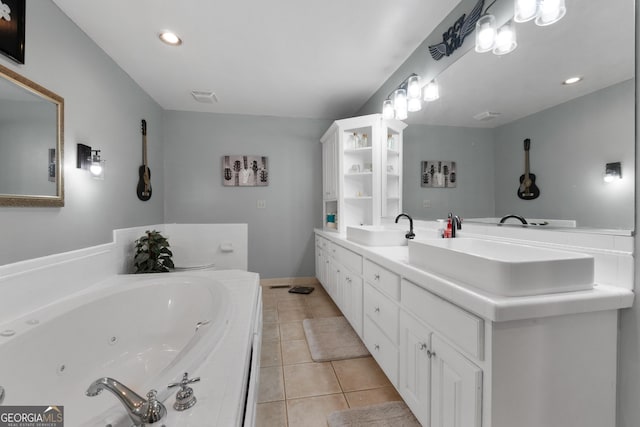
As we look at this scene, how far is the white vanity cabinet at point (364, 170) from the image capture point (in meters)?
2.58

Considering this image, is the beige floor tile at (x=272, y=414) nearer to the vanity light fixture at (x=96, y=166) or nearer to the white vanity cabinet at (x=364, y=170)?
the white vanity cabinet at (x=364, y=170)

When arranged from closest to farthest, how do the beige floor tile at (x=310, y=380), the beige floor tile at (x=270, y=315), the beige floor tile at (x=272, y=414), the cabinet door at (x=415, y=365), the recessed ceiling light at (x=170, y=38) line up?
the cabinet door at (x=415, y=365) < the beige floor tile at (x=272, y=414) < the beige floor tile at (x=310, y=380) < the recessed ceiling light at (x=170, y=38) < the beige floor tile at (x=270, y=315)

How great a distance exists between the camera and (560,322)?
85cm

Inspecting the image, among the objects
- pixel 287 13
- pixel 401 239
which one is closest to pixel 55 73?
pixel 287 13

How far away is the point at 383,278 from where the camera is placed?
1553mm

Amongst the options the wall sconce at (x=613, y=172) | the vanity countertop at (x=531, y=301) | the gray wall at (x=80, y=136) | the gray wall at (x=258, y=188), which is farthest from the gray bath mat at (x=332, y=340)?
the gray wall at (x=80, y=136)

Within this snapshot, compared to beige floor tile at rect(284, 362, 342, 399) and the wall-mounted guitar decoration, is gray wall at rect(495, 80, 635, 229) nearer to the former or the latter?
beige floor tile at rect(284, 362, 342, 399)

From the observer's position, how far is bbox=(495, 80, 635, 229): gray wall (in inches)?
35.9

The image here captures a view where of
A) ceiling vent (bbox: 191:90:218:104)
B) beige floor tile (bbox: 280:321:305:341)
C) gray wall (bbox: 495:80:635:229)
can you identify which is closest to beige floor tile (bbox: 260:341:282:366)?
beige floor tile (bbox: 280:321:305:341)

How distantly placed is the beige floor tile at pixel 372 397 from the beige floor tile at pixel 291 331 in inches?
29.7

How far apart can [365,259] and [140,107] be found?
111 inches

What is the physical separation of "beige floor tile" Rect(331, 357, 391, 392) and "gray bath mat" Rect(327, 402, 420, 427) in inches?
7.4

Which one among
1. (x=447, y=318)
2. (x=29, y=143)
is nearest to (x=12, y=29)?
(x=29, y=143)

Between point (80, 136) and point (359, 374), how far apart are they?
2498 millimetres
